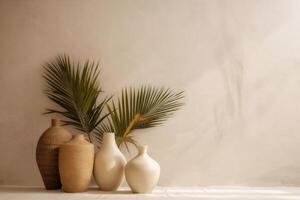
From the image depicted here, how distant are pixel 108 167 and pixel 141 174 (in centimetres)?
23

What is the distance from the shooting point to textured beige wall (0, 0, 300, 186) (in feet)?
8.75

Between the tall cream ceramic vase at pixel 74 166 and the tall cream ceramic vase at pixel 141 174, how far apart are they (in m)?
0.26

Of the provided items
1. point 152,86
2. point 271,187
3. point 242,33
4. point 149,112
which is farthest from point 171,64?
point 271,187

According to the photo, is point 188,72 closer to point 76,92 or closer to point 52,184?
point 76,92

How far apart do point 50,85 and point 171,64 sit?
0.92 meters

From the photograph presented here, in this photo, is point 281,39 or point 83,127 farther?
point 281,39

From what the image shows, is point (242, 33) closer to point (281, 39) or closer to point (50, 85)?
point (281, 39)

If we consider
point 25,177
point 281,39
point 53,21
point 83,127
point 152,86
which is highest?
point 53,21

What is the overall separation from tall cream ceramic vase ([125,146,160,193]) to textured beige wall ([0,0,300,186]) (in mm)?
424

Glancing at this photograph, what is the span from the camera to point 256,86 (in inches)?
108

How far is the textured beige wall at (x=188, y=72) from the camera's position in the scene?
8.75 ft

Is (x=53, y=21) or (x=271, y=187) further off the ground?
(x=53, y=21)

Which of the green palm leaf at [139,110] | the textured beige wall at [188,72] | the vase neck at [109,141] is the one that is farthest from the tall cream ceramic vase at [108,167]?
the textured beige wall at [188,72]

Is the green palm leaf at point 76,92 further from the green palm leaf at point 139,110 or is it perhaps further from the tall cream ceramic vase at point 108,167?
the tall cream ceramic vase at point 108,167
